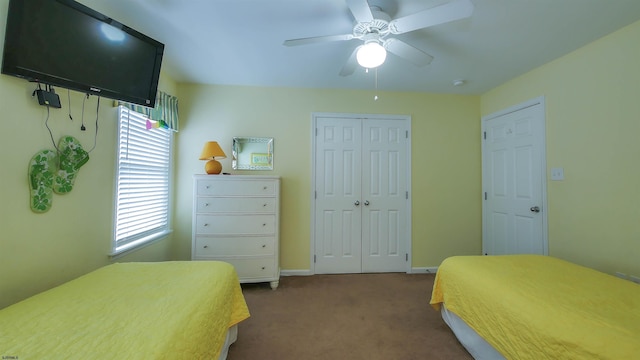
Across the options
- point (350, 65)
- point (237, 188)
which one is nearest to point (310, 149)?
point (237, 188)

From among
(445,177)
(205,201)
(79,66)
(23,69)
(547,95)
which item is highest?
(547,95)

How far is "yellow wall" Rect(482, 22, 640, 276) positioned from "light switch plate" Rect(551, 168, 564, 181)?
0.12 feet

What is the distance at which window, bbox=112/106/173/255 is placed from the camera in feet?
6.26

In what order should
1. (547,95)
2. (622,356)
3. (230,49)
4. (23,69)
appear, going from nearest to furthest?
(622,356) < (23,69) < (230,49) < (547,95)

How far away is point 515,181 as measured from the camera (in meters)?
2.61

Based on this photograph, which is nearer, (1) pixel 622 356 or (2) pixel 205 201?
(1) pixel 622 356

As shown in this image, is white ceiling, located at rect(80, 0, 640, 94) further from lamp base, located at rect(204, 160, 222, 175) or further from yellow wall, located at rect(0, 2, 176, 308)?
lamp base, located at rect(204, 160, 222, 175)

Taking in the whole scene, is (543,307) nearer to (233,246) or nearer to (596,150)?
(596,150)

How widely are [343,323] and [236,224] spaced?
139 cm

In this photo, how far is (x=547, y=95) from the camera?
2.28m

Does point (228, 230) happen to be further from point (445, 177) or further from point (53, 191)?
point (445, 177)

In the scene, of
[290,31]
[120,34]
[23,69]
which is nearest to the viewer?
[23,69]

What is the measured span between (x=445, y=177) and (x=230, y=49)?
2860mm

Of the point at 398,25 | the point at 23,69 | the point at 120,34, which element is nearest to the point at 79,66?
the point at 23,69
